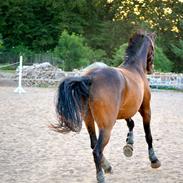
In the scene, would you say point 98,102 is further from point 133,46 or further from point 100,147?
point 133,46

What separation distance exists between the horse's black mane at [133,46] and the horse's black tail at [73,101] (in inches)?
59.6

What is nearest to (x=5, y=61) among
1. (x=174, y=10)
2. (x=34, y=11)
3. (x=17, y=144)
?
(x=34, y=11)

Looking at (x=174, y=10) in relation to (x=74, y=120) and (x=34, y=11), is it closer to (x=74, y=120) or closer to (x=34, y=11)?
(x=34, y=11)

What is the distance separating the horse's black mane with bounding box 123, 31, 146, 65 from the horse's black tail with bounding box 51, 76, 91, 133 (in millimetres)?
1513

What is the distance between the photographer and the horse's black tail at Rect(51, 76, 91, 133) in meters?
4.94

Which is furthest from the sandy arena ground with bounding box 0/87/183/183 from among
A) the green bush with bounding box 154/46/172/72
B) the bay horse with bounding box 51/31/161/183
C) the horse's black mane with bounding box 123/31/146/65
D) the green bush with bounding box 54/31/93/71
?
the green bush with bounding box 154/46/172/72

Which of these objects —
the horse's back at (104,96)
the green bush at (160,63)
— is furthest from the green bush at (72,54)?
the horse's back at (104,96)

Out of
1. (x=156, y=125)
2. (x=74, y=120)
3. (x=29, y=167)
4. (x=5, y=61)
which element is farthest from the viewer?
(x=5, y=61)

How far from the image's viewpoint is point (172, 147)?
7.49 metres

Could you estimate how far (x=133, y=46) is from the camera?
6.49m

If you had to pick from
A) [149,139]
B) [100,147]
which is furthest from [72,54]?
[100,147]

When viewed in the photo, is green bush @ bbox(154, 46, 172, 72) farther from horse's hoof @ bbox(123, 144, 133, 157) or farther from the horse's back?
the horse's back

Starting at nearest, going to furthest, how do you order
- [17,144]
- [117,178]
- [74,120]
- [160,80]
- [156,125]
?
[74,120]
[117,178]
[17,144]
[156,125]
[160,80]

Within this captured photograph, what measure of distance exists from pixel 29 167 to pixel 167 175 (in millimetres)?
1778
